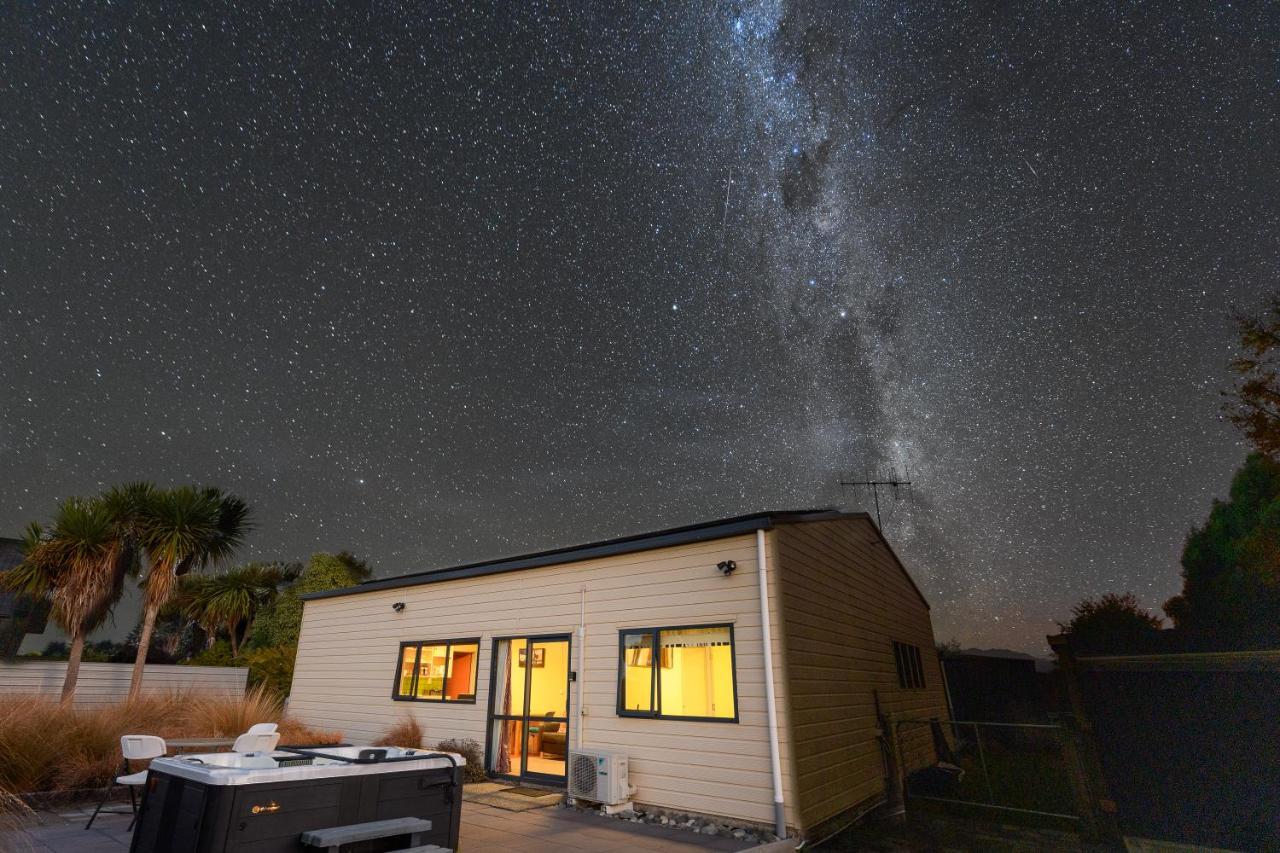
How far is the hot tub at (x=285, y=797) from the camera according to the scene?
3127 millimetres

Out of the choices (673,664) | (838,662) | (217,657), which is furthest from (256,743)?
(217,657)

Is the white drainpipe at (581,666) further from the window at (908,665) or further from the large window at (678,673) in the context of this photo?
the window at (908,665)

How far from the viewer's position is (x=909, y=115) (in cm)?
1030

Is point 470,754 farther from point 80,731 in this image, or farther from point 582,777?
point 80,731

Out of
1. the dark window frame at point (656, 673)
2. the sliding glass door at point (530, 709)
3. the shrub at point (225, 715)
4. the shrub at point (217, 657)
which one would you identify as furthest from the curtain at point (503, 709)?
the shrub at point (217, 657)

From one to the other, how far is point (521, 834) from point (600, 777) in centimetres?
124

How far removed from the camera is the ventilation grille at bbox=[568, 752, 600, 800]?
6844 mm

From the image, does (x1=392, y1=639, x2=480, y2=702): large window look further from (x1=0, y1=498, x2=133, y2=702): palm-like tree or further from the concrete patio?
(x1=0, y1=498, x2=133, y2=702): palm-like tree

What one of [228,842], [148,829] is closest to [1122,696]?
[228,842]

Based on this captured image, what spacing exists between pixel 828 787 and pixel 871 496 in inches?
389

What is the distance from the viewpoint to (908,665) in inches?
472

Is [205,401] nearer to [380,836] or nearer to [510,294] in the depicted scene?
[510,294]

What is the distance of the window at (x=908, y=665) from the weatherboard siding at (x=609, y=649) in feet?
19.8

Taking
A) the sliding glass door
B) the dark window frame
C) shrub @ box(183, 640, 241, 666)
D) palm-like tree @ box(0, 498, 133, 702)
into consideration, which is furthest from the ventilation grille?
shrub @ box(183, 640, 241, 666)
